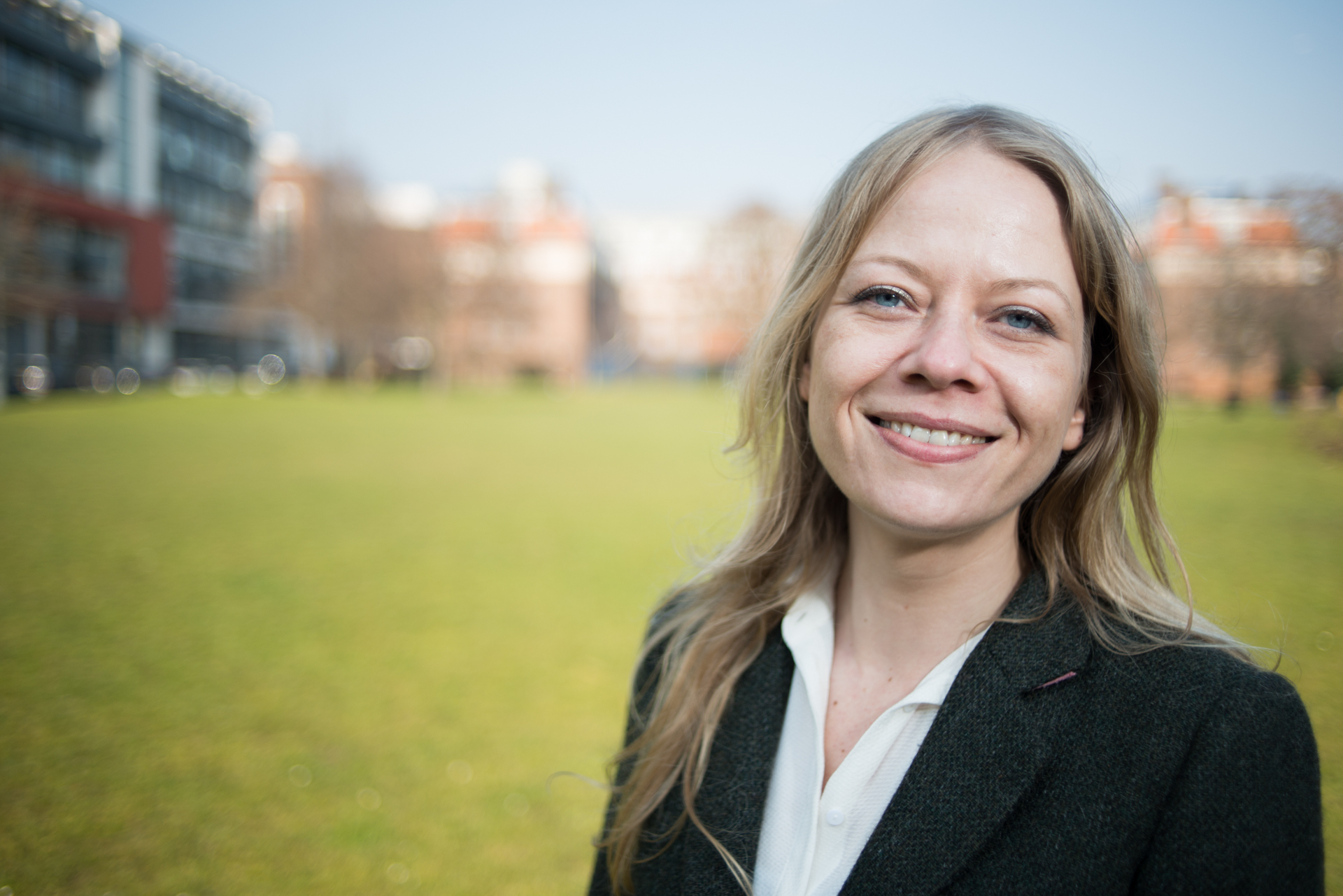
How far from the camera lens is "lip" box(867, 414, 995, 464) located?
1.38 m

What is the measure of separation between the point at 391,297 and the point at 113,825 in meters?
44.1

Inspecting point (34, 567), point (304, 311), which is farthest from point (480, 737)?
point (304, 311)

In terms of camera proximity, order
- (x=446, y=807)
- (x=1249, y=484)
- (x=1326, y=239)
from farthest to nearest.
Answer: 1. (x=1249, y=484)
2. (x=1326, y=239)
3. (x=446, y=807)

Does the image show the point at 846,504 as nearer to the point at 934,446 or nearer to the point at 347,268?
the point at 934,446

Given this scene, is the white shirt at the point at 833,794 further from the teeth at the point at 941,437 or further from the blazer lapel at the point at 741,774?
the teeth at the point at 941,437

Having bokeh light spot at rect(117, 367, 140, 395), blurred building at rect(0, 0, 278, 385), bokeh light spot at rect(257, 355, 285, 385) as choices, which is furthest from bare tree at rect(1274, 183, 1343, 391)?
bokeh light spot at rect(257, 355, 285, 385)

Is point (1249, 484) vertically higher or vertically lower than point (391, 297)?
lower

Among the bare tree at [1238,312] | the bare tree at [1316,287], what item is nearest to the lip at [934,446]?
the bare tree at [1316,287]

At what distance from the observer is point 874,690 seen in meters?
1.62

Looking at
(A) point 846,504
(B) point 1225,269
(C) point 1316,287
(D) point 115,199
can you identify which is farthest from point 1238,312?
(D) point 115,199

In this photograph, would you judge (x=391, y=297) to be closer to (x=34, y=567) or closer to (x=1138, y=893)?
(x=34, y=567)

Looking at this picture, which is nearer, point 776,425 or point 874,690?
point 874,690

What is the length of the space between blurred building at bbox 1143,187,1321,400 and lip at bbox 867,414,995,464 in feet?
40.1

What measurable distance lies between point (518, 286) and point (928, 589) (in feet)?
160
